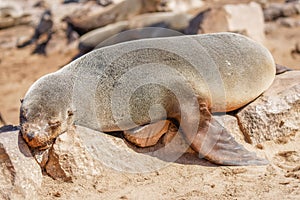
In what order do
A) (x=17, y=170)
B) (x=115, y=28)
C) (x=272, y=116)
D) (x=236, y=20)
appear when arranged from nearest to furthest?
(x=17, y=170)
(x=272, y=116)
(x=236, y=20)
(x=115, y=28)

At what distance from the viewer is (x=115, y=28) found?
950 cm

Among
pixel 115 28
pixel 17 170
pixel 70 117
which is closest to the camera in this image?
pixel 17 170

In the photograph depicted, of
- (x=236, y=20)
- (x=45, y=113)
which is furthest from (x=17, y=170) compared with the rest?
(x=236, y=20)

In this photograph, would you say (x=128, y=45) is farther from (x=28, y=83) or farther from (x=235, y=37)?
(x=28, y=83)

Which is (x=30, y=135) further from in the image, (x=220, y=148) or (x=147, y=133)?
(x=220, y=148)

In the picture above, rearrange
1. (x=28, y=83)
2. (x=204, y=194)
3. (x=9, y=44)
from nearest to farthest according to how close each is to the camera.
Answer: (x=204, y=194) < (x=28, y=83) < (x=9, y=44)

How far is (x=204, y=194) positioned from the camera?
9.78 ft

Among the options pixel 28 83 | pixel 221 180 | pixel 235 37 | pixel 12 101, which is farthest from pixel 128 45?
pixel 28 83

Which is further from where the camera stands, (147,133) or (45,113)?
(147,133)

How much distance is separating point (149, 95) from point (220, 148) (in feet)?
2.16

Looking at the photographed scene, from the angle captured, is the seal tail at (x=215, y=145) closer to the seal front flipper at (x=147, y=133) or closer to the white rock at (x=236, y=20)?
the seal front flipper at (x=147, y=133)

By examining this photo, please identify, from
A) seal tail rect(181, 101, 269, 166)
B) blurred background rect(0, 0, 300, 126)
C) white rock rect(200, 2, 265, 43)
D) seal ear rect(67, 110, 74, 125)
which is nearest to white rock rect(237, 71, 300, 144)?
seal tail rect(181, 101, 269, 166)

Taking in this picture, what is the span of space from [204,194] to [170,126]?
717mm

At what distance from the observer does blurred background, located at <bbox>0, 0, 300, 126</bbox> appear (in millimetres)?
7422
